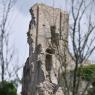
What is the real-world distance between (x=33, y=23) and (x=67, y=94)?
3347cm

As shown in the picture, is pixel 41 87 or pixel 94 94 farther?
pixel 41 87

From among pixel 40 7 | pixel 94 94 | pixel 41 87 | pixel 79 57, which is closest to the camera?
pixel 79 57

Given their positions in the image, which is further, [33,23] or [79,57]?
[33,23]

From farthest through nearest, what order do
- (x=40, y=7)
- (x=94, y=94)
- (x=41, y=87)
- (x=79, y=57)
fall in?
(x=40, y=7)
(x=41, y=87)
(x=94, y=94)
(x=79, y=57)

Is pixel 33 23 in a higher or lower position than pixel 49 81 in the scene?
higher

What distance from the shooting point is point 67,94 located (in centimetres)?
1443

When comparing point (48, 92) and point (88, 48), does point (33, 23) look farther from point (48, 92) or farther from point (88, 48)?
point (88, 48)

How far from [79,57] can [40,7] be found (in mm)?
35587

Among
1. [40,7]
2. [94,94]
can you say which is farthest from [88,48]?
[40,7]

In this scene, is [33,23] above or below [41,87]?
above

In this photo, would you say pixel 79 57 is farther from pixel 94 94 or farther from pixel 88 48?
pixel 94 94

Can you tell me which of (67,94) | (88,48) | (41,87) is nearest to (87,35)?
(88,48)

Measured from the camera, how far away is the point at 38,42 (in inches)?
1884

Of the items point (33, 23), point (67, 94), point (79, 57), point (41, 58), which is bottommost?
point (67, 94)
